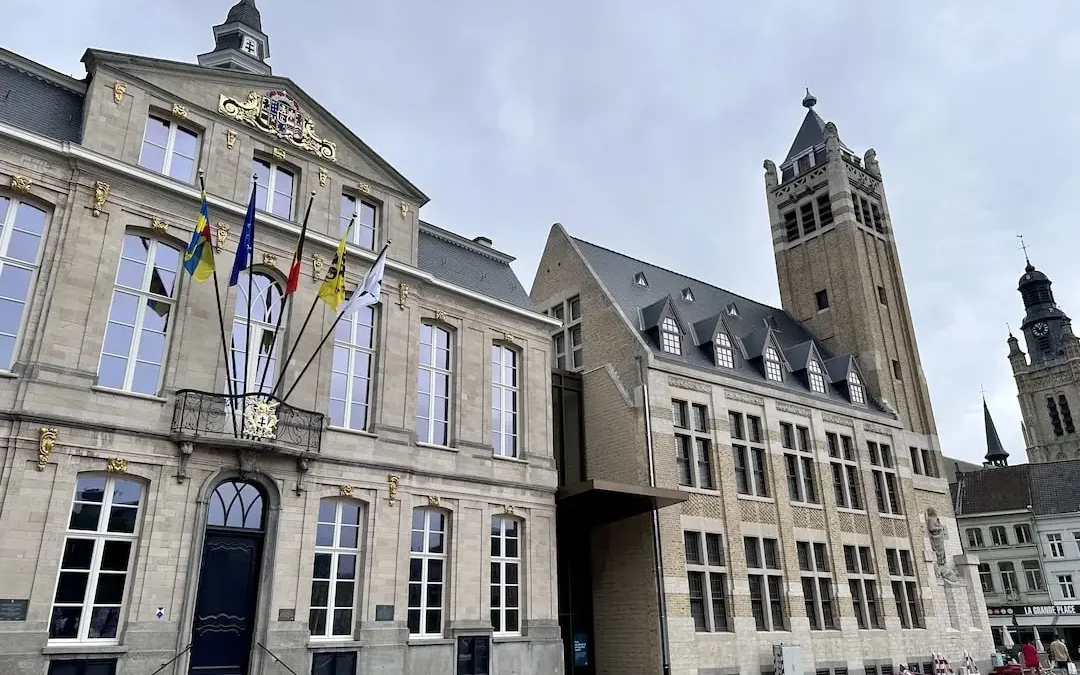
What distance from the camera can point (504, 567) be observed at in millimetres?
18719

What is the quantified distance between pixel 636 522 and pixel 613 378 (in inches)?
190

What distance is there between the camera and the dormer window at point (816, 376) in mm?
30422

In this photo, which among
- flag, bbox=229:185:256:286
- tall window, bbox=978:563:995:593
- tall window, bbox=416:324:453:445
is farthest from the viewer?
tall window, bbox=978:563:995:593

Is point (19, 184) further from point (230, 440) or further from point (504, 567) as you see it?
point (504, 567)

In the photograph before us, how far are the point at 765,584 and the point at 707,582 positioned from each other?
Answer: 2779 millimetres

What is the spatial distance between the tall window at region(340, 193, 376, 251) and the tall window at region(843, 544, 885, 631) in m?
20.6

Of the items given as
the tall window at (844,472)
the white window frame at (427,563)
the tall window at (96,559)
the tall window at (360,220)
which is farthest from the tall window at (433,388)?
the tall window at (844,472)

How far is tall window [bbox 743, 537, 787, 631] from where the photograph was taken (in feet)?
78.1

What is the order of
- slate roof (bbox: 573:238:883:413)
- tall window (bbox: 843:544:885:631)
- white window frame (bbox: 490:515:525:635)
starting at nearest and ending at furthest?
white window frame (bbox: 490:515:525:635) → tall window (bbox: 843:544:885:631) → slate roof (bbox: 573:238:883:413)

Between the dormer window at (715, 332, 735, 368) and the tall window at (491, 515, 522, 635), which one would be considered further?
the dormer window at (715, 332, 735, 368)

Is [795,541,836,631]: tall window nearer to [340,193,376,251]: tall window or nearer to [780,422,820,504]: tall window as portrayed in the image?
[780,422,820,504]: tall window

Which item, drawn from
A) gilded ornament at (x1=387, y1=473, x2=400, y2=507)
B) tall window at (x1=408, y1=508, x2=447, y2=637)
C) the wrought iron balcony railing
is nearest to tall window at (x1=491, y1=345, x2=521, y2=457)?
tall window at (x1=408, y1=508, x2=447, y2=637)

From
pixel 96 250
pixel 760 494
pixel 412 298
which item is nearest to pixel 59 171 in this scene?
pixel 96 250

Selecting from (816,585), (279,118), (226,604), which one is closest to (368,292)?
(279,118)
